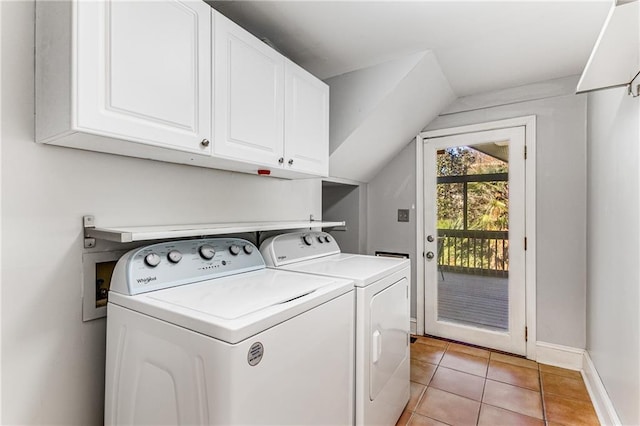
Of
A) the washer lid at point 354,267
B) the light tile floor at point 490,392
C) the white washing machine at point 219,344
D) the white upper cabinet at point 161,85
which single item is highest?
the white upper cabinet at point 161,85

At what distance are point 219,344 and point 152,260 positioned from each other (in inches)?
21.9

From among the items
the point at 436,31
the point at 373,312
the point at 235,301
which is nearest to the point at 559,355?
the point at 373,312

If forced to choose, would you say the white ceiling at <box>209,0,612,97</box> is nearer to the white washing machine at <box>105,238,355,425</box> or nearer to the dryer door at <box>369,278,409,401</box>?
the white washing machine at <box>105,238,355,425</box>

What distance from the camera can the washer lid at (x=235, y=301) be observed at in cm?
94

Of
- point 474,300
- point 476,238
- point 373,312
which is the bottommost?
point 474,300

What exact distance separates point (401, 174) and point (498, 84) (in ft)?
3.62

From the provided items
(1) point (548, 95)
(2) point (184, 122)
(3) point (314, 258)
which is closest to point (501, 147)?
(1) point (548, 95)

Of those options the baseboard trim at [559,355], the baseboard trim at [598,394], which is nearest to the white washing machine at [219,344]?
the baseboard trim at [598,394]

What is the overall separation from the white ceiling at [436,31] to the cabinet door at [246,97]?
263 mm

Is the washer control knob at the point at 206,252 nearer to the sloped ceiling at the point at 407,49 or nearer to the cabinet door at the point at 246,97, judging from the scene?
the cabinet door at the point at 246,97

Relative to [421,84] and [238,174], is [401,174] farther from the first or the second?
[238,174]

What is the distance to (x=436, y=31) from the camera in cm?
183

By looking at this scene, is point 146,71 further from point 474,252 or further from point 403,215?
point 474,252

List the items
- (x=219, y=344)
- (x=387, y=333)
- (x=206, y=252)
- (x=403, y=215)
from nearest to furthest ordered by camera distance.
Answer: (x=219, y=344)
(x=206, y=252)
(x=387, y=333)
(x=403, y=215)
